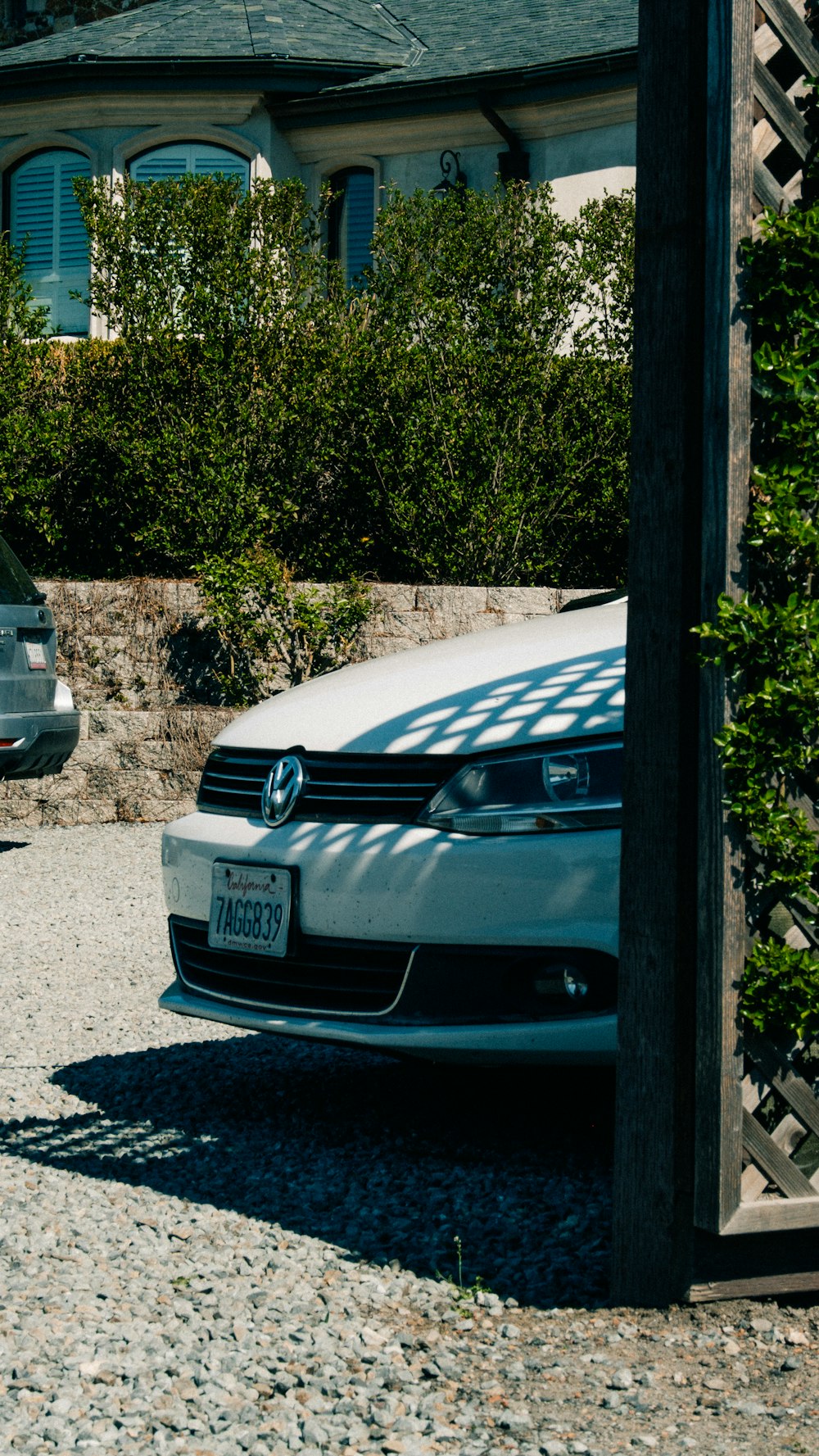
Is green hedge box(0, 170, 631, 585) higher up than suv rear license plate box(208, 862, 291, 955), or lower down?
higher up

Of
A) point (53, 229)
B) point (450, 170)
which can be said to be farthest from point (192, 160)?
point (450, 170)

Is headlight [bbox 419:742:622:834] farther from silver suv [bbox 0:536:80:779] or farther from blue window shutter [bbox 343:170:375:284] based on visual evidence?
blue window shutter [bbox 343:170:375:284]

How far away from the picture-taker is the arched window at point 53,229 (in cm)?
2086

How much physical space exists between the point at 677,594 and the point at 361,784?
3.81 feet

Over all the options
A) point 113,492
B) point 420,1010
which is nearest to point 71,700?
point 113,492

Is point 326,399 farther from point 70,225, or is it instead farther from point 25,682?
point 70,225

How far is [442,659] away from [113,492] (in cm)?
913

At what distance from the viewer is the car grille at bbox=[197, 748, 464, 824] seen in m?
3.78

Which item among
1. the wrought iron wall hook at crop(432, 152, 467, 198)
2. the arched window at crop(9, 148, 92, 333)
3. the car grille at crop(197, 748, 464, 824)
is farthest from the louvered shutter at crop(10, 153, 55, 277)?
the car grille at crop(197, 748, 464, 824)

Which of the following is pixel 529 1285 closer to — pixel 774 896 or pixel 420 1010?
pixel 420 1010

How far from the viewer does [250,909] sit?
13.2 feet

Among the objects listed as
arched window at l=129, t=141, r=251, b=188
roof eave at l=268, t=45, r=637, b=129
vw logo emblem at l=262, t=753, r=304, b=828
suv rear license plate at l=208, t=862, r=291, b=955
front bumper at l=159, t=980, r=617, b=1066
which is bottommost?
front bumper at l=159, t=980, r=617, b=1066

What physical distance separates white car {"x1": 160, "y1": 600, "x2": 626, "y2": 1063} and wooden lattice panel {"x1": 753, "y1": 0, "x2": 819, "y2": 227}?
4.07 feet

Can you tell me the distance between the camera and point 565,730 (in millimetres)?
3705
